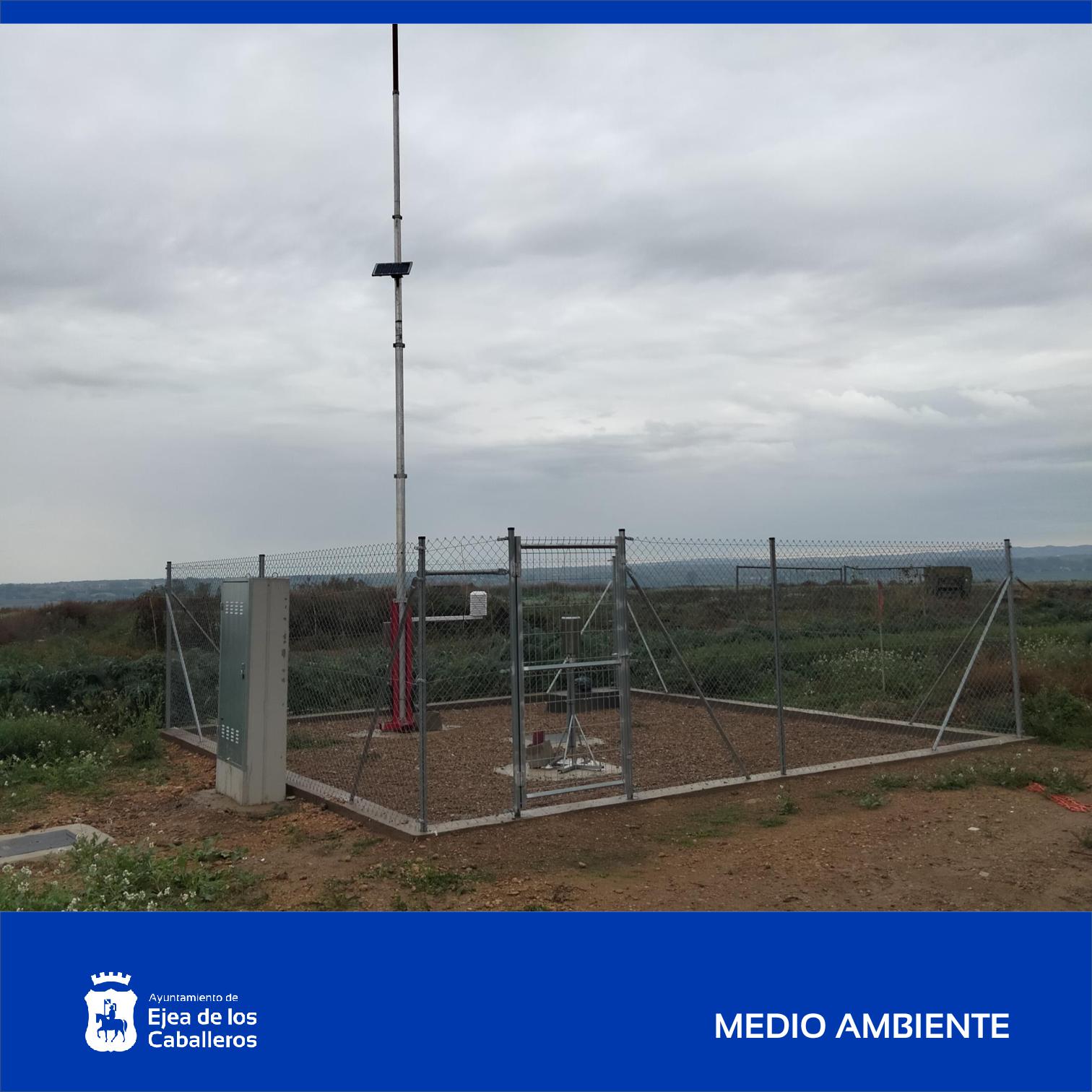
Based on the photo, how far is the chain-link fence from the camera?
7.87 meters

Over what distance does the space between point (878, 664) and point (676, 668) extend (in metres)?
3.56

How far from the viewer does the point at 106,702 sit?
40.0 ft

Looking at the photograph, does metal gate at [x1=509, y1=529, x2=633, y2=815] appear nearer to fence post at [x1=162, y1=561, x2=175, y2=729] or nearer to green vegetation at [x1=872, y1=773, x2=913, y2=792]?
green vegetation at [x1=872, y1=773, x2=913, y2=792]

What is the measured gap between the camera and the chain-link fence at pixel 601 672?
7.87 meters

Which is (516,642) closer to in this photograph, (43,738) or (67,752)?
(67,752)

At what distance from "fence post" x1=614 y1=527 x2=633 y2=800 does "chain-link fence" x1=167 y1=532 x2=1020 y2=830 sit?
0.06ft

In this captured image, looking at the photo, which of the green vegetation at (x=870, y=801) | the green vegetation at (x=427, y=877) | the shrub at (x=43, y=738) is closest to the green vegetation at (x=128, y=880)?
the green vegetation at (x=427, y=877)

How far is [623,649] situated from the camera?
790 cm

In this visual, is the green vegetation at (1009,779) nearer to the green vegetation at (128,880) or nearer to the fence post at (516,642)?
the fence post at (516,642)

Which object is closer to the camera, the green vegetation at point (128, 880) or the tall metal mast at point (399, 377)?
the green vegetation at point (128, 880)

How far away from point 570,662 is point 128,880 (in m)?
3.43

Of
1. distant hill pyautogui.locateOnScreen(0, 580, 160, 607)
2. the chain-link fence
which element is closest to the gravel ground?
the chain-link fence

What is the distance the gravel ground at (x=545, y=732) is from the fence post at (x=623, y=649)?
15.7 inches

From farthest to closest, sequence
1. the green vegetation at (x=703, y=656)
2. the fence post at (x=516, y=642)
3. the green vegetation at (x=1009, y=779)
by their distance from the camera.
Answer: the green vegetation at (x=703, y=656)
the green vegetation at (x=1009, y=779)
the fence post at (x=516, y=642)
